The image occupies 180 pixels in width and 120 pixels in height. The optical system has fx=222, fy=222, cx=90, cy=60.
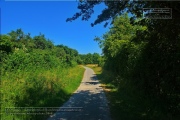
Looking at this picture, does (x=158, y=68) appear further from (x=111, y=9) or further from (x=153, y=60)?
(x=111, y=9)

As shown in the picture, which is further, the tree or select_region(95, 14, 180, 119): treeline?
select_region(95, 14, 180, 119): treeline

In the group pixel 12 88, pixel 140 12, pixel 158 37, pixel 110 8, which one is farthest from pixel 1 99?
pixel 158 37

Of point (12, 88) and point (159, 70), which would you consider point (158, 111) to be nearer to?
point (159, 70)

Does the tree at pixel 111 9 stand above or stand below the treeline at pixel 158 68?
above

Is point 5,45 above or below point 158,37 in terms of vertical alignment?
above

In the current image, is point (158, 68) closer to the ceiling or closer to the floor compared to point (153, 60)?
closer to the floor

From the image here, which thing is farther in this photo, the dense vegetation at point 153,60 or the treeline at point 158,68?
the treeline at point 158,68

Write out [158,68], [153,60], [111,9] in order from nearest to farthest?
[111,9]
[158,68]
[153,60]

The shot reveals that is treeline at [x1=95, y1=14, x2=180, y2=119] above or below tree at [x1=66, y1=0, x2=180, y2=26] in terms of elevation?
below

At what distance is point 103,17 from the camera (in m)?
6.08

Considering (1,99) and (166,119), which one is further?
(1,99)

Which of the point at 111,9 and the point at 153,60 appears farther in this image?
the point at 153,60

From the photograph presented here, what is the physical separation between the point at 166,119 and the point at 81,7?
14.3ft

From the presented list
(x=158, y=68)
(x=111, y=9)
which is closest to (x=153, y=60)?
(x=158, y=68)
